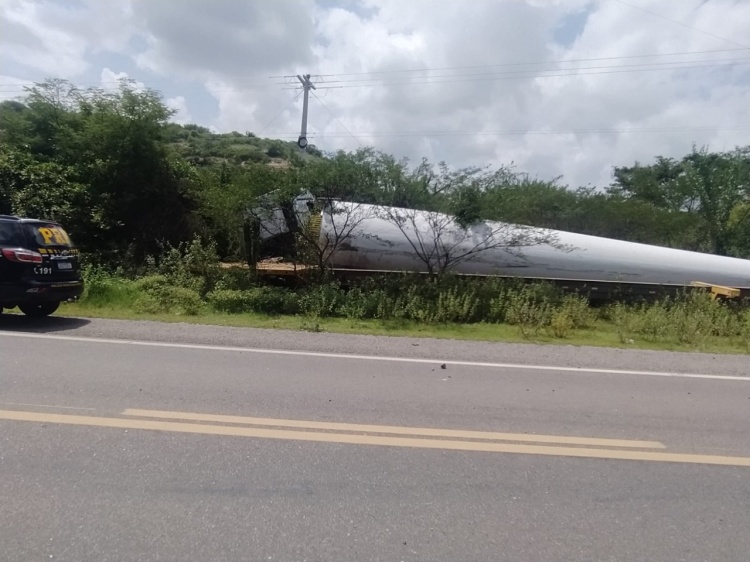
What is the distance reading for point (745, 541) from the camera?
3711 mm

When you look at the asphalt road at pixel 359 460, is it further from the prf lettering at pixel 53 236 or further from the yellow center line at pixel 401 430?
the prf lettering at pixel 53 236

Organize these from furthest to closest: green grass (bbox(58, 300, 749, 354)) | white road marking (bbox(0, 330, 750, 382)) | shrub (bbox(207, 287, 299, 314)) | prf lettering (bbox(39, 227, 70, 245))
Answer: shrub (bbox(207, 287, 299, 314)), green grass (bbox(58, 300, 749, 354)), prf lettering (bbox(39, 227, 70, 245)), white road marking (bbox(0, 330, 750, 382))

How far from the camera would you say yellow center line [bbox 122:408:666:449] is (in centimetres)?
534

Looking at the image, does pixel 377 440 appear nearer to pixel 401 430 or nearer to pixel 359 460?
pixel 401 430

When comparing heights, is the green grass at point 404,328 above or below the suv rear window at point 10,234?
below

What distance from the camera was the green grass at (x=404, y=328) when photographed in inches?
420

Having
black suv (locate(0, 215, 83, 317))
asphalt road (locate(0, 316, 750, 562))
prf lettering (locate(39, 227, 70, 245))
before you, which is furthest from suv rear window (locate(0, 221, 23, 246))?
asphalt road (locate(0, 316, 750, 562))

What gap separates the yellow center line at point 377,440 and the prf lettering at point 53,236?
575cm

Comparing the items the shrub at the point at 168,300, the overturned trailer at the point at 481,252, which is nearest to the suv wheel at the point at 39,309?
the shrub at the point at 168,300

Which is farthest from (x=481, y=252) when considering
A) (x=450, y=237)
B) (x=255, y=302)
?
(x=255, y=302)

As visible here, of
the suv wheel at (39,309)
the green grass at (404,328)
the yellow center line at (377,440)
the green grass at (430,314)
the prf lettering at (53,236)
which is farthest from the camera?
the green grass at (430,314)

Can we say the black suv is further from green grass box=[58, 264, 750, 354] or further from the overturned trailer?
the overturned trailer

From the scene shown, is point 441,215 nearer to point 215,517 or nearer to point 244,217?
point 244,217

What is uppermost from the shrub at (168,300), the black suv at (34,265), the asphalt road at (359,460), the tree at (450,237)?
the tree at (450,237)
